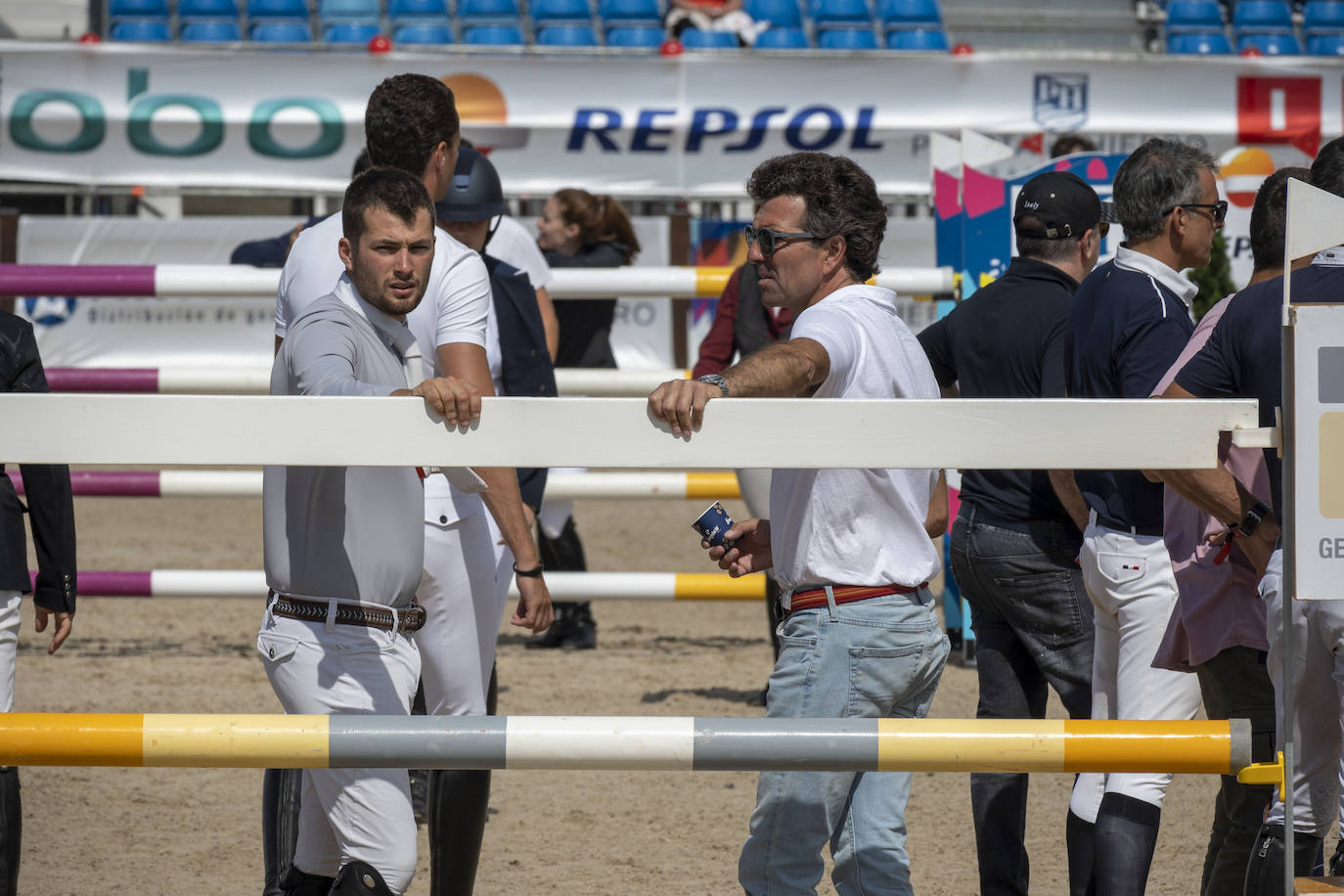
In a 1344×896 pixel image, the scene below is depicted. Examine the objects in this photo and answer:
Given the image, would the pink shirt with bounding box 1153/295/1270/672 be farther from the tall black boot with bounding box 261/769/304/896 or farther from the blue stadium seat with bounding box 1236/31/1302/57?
the blue stadium seat with bounding box 1236/31/1302/57

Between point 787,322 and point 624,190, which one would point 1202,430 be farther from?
point 624,190

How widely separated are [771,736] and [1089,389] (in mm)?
1605

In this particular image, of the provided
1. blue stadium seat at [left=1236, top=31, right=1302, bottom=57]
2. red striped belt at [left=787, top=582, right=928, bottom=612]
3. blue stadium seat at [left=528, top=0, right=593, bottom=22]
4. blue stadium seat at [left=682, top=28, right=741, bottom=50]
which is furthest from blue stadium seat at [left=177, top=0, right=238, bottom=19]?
red striped belt at [left=787, top=582, right=928, bottom=612]

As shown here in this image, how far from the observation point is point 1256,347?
9.27 ft

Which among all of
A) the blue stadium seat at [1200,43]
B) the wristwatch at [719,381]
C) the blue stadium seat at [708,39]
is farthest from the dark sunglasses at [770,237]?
the blue stadium seat at [1200,43]

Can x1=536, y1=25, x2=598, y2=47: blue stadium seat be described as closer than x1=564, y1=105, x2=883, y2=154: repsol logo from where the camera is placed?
No

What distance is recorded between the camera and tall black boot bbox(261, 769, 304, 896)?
3385mm

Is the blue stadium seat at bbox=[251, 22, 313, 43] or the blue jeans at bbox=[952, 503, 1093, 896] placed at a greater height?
the blue stadium seat at bbox=[251, 22, 313, 43]

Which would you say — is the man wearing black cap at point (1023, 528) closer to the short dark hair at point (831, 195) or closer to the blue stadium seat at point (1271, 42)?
the short dark hair at point (831, 195)

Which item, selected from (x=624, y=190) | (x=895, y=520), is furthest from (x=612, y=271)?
(x=624, y=190)

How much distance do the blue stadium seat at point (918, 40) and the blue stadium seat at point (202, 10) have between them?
6.62 m

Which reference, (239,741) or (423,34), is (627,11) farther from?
(239,741)

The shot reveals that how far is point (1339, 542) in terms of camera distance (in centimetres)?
215

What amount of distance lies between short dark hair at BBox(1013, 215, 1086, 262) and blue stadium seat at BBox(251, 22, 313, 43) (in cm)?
1224
